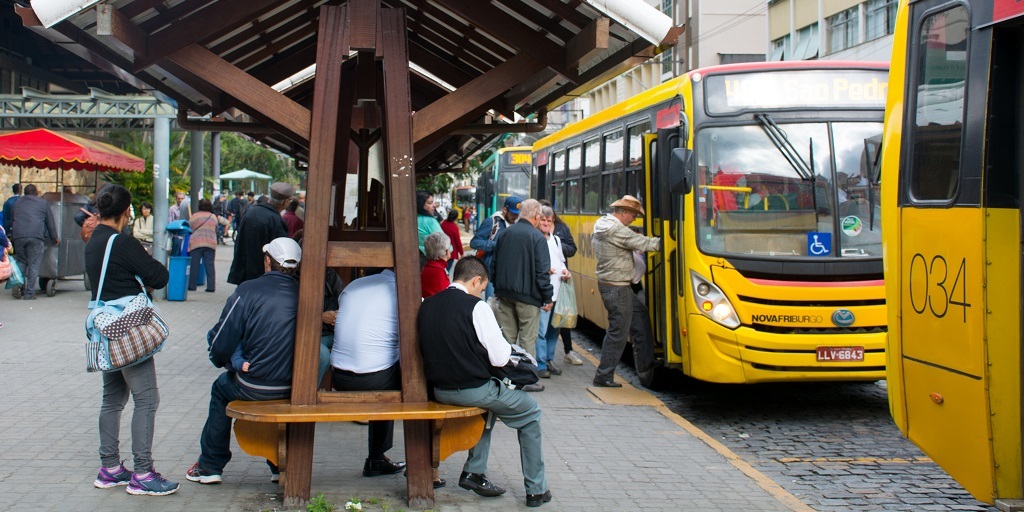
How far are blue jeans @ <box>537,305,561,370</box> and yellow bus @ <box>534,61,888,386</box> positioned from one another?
1.67 meters

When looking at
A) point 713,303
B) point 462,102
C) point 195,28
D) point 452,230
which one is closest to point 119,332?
point 195,28

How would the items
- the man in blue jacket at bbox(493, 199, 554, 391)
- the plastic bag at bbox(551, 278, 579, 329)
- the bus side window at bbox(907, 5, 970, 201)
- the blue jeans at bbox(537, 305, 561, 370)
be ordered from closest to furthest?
the bus side window at bbox(907, 5, 970, 201)
the man in blue jacket at bbox(493, 199, 554, 391)
the blue jeans at bbox(537, 305, 561, 370)
the plastic bag at bbox(551, 278, 579, 329)

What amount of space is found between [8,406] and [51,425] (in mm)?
918

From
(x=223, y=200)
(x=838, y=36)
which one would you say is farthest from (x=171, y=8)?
(x=223, y=200)

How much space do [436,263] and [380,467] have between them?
2035mm

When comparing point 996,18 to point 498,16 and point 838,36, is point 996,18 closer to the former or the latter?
point 498,16

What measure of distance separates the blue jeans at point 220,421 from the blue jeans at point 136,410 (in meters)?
0.31

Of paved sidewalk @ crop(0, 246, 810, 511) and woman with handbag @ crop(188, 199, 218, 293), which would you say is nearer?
paved sidewalk @ crop(0, 246, 810, 511)

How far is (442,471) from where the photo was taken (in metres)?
6.92

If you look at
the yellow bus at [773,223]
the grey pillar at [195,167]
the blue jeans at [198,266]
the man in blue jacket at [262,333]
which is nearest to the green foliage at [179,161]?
the grey pillar at [195,167]

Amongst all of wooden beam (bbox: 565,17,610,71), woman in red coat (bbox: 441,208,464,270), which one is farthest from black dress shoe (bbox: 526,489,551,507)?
woman in red coat (bbox: 441,208,464,270)

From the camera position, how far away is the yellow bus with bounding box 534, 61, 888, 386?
8.77 m

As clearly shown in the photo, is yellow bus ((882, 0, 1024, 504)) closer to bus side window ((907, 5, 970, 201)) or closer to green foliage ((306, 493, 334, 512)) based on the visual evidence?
bus side window ((907, 5, 970, 201))

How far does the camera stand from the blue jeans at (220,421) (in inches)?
235
